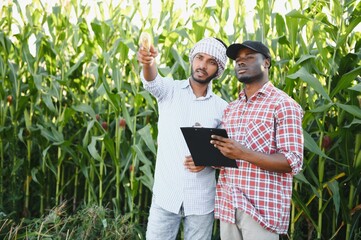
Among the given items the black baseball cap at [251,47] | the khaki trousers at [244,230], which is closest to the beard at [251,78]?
the black baseball cap at [251,47]

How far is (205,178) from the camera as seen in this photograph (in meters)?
2.94

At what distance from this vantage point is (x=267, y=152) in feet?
8.60

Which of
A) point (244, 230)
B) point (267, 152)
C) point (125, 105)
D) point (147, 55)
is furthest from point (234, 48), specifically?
point (125, 105)

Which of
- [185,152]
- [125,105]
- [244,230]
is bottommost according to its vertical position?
[244,230]

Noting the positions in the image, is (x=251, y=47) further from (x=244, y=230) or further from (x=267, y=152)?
(x=244, y=230)

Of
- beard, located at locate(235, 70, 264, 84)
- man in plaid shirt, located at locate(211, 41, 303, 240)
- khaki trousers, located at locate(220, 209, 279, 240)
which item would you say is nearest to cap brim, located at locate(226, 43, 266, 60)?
man in plaid shirt, located at locate(211, 41, 303, 240)

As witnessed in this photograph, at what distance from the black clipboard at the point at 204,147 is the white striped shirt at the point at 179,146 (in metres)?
0.26

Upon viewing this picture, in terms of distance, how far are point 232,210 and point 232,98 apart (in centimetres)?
180

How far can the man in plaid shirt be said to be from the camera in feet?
8.25

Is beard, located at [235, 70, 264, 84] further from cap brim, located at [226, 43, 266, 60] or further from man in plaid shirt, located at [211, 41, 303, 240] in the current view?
cap brim, located at [226, 43, 266, 60]

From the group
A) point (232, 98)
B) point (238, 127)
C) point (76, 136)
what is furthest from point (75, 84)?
point (238, 127)

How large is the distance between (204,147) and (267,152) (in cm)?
→ 29

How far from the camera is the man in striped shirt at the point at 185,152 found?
9.61 feet

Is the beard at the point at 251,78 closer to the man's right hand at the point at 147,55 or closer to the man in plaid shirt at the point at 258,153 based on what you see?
the man in plaid shirt at the point at 258,153
